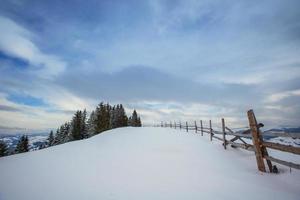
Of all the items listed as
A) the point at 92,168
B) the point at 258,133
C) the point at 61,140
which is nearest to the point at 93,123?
the point at 61,140

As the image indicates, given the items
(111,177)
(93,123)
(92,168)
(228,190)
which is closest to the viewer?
(228,190)

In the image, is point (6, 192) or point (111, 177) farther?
point (111, 177)

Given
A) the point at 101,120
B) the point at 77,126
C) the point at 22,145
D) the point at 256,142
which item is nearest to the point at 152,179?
the point at 256,142

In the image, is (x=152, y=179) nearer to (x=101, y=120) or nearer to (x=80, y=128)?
(x=101, y=120)

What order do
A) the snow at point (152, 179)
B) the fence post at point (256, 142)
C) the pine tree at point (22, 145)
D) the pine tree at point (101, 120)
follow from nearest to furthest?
the snow at point (152, 179), the fence post at point (256, 142), the pine tree at point (22, 145), the pine tree at point (101, 120)

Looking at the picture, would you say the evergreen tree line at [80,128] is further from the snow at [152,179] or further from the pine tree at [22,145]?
the snow at [152,179]

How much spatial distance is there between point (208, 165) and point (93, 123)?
50.4 metres

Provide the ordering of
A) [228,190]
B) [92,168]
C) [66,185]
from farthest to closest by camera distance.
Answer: [92,168] < [66,185] < [228,190]

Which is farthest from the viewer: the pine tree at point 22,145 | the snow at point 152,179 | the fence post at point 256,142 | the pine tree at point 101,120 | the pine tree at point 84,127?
the pine tree at point 84,127

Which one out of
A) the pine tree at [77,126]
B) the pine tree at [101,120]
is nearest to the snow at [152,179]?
the pine tree at [101,120]

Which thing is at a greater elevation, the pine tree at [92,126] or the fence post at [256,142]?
the pine tree at [92,126]

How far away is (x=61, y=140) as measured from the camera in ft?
190

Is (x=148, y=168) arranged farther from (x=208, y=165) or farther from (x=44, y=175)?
(x=44, y=175)

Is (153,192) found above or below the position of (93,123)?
below
